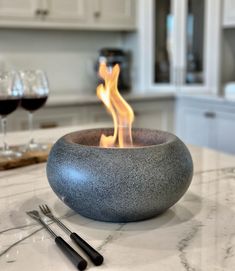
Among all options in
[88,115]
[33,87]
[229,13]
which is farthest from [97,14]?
[33,87]

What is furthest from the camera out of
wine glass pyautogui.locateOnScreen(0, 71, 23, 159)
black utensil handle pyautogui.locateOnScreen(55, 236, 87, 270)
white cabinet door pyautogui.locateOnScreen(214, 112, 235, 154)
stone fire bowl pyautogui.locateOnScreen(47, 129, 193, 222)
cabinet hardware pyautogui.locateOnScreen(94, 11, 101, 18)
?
cabinet hardware pyautogui.locateOnScreen(94, 11, 101, 18)

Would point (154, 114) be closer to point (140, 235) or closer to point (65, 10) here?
point (65, 10)

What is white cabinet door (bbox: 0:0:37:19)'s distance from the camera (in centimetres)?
269

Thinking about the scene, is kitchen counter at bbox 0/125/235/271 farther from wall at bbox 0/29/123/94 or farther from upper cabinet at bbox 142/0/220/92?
wall at bbox 0/29/123/94

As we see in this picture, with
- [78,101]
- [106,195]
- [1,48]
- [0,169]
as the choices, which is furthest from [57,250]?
[1,48]

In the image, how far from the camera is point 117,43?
139 inches

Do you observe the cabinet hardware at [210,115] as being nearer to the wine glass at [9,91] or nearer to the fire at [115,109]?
the wine glass at [9,91]

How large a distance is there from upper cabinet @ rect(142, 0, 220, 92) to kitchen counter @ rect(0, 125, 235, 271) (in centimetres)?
213

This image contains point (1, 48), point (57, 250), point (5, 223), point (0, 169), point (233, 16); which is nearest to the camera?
point (57, 250)

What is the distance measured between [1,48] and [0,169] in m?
2.12

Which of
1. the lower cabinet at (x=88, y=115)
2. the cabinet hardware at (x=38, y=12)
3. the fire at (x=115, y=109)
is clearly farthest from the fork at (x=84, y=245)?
the cabinet hardware at (x=38, y=12)

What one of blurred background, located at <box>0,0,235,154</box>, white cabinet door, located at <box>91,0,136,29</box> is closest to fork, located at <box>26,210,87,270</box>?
blurred background, located at <box>0,0,235,154</box>

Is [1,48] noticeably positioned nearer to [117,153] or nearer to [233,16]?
[233,16]

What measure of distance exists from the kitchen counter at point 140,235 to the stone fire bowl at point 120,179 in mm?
35
